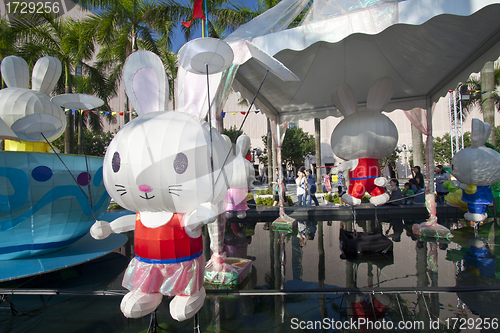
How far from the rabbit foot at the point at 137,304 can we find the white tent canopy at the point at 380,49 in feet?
8.76

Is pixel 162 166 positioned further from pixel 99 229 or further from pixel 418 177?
pixel 418 177

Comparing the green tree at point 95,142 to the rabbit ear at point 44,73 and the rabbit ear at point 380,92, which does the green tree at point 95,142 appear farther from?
the rabbit ear at point 380,92

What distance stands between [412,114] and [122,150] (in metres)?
6.03

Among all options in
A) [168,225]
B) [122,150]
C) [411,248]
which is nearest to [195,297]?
[168,225]

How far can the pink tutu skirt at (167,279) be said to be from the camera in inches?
90.1

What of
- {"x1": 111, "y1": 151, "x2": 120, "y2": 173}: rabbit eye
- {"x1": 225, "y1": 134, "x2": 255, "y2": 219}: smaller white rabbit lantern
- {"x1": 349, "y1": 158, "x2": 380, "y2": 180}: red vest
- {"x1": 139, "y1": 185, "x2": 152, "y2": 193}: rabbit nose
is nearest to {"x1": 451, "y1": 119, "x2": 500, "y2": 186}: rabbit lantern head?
{"x1": 349, "y1": 158, "x2": 380, "y2": 180}: red vest

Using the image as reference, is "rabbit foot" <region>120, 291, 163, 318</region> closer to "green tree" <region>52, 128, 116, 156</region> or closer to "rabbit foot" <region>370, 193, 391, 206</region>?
"rabbit foot" <region>370, 193, 391, 206</region>

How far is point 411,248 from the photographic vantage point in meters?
5.56

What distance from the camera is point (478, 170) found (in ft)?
20.4

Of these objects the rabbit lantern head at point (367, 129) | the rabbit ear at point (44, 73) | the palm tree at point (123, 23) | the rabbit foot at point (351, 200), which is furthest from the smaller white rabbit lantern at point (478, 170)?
the palm tree at point (123, 23)

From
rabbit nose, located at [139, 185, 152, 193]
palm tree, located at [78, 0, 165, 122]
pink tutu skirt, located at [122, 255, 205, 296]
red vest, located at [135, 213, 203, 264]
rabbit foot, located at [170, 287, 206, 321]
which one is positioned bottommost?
rabbit foot, located at [170, 287, 206, 321]

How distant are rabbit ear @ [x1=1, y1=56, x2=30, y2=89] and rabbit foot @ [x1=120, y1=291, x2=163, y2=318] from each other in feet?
16.7

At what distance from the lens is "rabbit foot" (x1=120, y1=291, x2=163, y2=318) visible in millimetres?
2268

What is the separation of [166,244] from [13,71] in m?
5.14
